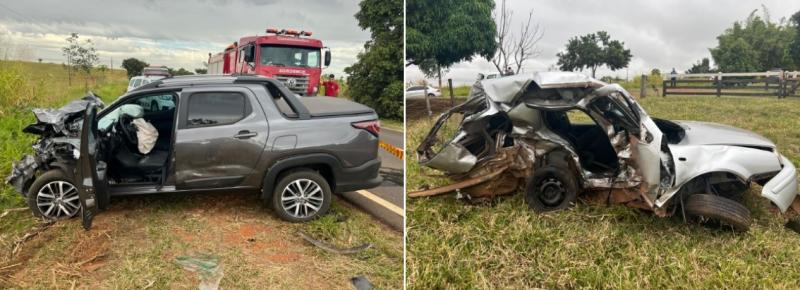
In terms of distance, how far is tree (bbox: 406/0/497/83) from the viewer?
4965mm

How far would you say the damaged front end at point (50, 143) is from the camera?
391 cm

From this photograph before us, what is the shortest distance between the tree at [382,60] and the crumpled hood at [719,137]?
762 centimetres

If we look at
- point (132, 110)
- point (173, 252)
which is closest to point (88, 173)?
point (173, 252)

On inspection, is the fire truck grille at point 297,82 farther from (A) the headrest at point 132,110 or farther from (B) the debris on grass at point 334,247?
(B) the debris on grass at point 334,247

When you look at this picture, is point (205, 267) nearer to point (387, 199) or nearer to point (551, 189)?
point (387, 199)

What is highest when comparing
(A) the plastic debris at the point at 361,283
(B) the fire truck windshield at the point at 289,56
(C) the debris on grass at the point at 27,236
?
(B) the fire truck windshield at the point at 289,56

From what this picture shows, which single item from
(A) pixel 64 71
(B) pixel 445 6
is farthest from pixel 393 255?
(A) pixel 64 71

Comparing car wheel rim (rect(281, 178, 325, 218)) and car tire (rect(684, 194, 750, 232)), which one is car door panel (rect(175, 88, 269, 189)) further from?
car tire (rect(684, 194, 750, 232))

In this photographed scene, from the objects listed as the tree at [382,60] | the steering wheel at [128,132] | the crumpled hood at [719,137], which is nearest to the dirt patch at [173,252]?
the steering wheel at [128,132]

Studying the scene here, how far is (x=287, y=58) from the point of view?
12.2 metres

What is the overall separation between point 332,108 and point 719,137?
3.33m

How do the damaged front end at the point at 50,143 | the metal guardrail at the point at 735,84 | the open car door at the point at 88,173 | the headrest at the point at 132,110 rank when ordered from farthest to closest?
the metal guardrail at the point at 735,84 < the headrest at the point at 132,110 < the damaged front end at the point at 50,143 < the open car door at the point at 88,173

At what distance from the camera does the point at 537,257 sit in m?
3.48

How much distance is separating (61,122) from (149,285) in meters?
1.84
